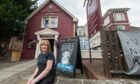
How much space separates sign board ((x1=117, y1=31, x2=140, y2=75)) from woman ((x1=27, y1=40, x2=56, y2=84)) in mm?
2353

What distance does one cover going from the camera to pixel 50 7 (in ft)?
52.2

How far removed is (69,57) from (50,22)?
35.4ft

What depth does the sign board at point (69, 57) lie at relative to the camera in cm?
495

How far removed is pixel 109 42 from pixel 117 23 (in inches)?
1097

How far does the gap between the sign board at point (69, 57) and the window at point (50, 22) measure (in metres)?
9.90

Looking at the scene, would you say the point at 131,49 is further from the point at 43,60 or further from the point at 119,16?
the point at 119,16

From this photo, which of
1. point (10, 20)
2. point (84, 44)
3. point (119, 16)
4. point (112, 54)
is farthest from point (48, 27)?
point (119, 16)

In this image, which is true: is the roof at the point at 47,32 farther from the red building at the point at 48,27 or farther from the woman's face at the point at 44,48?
the woman's face at the point at 44,48

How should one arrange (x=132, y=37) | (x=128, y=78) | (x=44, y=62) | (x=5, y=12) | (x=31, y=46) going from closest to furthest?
(x=44, y=62)
(x=128, y=78)
(x=132, y=37)
(x=5, y=12)
(x=31, y=46)

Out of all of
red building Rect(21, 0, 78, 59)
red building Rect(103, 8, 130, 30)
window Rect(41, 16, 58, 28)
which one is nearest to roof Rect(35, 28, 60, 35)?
red building Rect(21, 0, 78, 59)

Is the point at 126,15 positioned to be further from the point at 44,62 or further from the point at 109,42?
the point at 44,62

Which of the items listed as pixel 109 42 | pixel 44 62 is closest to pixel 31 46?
pixel 109 42

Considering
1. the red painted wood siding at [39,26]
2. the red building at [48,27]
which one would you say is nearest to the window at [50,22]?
the red building at [48,27]

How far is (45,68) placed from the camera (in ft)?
8.66
